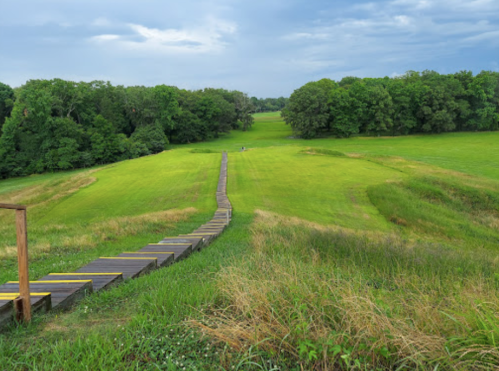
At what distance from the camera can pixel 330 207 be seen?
1978 centimetres

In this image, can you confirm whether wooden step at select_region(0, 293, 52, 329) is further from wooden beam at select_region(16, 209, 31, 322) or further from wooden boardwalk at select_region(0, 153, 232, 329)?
wooden beam at select_region(16, 209, 31, 322)

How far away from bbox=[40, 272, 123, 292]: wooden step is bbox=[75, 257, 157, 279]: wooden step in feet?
0.71

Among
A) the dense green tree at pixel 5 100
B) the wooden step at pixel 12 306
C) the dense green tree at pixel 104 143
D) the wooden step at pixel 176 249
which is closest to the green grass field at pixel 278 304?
the wooden step at pixel 12 306

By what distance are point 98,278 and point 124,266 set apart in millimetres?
702

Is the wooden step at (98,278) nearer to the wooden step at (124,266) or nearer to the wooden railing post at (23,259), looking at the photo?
the wooden step at (124,266)

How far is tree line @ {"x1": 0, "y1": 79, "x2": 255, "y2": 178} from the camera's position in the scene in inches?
2131

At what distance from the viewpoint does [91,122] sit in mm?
64500

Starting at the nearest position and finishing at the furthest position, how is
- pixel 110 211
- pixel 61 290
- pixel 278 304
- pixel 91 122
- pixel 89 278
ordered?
pixel 278 304, pixel 61 290, pixel 89 278, pixel 110 211, pixel 91 122

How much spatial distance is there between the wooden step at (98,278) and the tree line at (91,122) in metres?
57.0

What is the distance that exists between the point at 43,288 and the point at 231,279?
235cm

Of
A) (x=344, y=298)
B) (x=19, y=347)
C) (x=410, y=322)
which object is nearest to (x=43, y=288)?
(x=19, y=347)

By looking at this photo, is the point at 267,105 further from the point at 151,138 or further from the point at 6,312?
the point at 6,312

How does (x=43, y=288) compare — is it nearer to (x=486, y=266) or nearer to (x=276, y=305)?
(x=276, y=305)

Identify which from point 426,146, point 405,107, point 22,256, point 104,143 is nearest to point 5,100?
point 104,143
